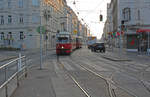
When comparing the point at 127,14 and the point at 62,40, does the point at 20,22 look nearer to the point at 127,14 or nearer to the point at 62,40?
the point at 62,40

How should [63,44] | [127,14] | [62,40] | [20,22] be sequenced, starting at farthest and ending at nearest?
[20,22] < [127,14] < [62,40] < [63,44]

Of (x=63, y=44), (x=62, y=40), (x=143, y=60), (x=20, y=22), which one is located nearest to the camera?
(x=143, y=60)

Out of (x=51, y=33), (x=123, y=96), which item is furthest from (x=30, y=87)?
(x=51, y=33)

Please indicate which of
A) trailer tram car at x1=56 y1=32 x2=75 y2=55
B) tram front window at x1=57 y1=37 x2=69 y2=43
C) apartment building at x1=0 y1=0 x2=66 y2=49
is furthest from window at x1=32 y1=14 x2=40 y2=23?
tram front window at x1=57 y1=37 x2=69 y2=43

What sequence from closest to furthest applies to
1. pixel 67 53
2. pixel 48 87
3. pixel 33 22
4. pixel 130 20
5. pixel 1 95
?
pixel 1 95
pixel 48 87
pixel 67 53
pixel 130 20
pixel 33 22

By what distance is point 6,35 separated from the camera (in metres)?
49.8

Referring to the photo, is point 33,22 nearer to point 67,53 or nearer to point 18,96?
point 67,53

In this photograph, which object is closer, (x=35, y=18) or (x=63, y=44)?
(x=63, y=44)

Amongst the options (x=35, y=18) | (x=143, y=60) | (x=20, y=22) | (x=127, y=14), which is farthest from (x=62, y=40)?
(x=20, y=22)

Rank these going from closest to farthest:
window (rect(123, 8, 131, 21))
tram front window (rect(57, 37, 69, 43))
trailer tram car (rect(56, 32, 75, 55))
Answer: trailer tram car (rect(56, 32, 75, 55)) → tram front window (rect(57, 37, 69, 43)) → window (rect(123, 8, 131, 21))

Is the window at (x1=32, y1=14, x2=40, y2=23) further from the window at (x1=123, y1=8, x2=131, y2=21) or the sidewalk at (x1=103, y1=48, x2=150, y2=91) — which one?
the sidewalk at (x1=103, y1=48, x2=150, y2=91)

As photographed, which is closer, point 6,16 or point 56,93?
point 56,93

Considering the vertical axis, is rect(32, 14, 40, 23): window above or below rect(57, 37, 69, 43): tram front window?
above

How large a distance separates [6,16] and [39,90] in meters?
44.8
